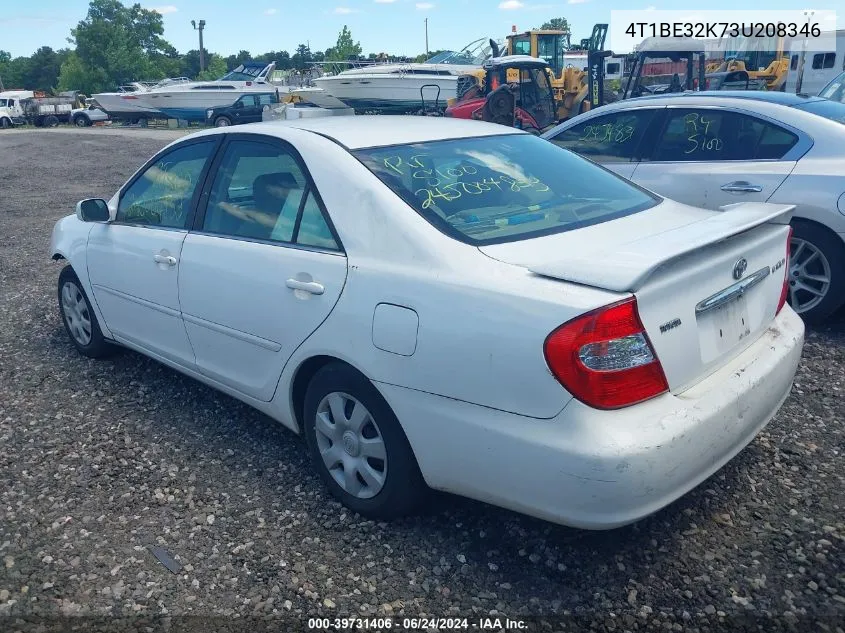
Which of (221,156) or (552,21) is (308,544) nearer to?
(221,156)

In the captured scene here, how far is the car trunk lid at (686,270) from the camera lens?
2.35 meters

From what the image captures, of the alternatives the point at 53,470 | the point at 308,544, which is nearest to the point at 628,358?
the point at 308,544

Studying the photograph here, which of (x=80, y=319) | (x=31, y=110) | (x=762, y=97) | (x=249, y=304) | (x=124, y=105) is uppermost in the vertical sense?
(x=762, y=97)

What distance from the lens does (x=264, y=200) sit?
3.45 m

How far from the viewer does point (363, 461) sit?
9.82 feet

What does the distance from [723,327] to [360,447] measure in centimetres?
145

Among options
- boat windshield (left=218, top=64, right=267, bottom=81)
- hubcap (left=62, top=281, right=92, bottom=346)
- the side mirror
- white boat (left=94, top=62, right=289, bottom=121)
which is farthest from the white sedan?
boat windshield (left=218, top=64, right=267, bottom=81)

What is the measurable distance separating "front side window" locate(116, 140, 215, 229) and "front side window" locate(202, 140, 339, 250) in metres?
0.23

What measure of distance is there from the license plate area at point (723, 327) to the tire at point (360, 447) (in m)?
1.13

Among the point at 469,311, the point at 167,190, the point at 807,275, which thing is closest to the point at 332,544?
the point at 469,311

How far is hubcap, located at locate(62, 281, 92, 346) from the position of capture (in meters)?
4.93

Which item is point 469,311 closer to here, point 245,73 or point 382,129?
point 382,129

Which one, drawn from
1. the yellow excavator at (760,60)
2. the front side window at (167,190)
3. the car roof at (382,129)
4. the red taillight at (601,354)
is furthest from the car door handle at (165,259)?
the yellow excavator at (760,60)

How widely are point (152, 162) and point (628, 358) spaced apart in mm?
3215
